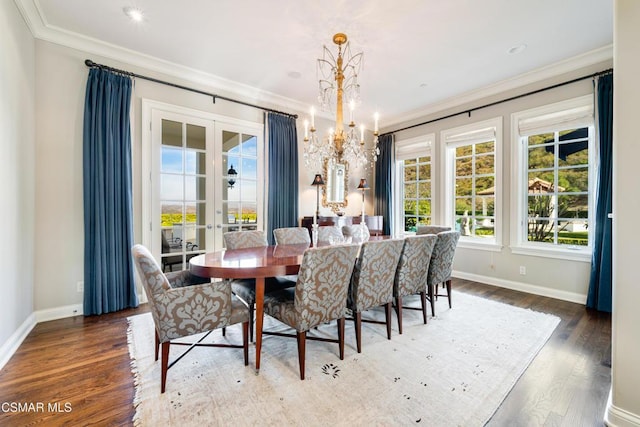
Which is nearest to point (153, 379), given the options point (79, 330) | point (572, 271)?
point (79, 330)

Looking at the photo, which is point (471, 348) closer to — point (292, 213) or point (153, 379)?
point (153, 379)

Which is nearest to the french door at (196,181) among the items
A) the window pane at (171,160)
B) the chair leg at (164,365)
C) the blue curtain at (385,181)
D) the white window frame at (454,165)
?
the window pane at (171,160)

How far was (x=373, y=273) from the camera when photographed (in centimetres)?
228

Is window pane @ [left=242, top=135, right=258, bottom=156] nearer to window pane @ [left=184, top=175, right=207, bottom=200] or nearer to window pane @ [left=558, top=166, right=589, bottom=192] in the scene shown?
window pane @ [left=184, top=175, right=207, bottom=200]

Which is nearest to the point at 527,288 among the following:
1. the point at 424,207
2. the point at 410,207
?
the point at 424,207

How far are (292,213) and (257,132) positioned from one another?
1.37 m

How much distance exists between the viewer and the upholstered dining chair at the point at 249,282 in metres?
2.42

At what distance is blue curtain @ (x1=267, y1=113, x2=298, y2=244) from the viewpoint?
444cm

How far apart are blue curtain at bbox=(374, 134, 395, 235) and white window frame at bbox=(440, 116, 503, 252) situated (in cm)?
101

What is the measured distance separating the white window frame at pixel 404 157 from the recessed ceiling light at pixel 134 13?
430cm

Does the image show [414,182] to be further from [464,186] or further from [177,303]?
[177,303]

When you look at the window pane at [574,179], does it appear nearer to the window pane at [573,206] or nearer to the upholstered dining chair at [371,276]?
the window pane at [573,206]

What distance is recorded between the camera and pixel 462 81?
3.99 metres

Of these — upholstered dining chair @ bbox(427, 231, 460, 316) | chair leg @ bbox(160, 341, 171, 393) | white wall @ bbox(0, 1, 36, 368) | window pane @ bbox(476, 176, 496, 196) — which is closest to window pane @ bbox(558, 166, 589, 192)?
window pane @ bbox(476, 176, 496, 196)
